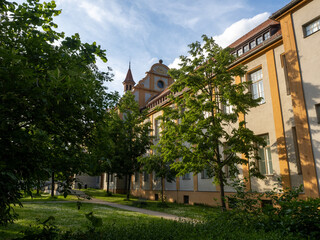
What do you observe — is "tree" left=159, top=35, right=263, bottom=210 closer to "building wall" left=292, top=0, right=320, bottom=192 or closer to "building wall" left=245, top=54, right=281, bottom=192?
"building wall" left=245, top=54, right=281, bottom=192

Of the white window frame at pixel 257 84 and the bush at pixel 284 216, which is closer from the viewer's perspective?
the bush at pixel 284 216

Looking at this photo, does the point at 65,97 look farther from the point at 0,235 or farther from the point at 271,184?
the point at 271,184

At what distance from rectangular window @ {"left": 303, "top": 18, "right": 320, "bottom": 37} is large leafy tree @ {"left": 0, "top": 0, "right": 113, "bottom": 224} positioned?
1224cm

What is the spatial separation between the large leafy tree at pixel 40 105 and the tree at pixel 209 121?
8.76m

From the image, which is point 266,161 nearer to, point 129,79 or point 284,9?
point 284,9

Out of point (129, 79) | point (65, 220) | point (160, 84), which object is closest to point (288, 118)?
point (65, 220)

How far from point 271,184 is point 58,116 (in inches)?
539

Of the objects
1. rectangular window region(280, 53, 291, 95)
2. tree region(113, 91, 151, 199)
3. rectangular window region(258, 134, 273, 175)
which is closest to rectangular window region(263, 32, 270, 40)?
rectangular window region(280, 53, 291, 95)

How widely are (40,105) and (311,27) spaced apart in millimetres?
14283

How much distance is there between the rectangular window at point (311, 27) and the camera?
12.6m

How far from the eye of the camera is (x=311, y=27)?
1289 cm

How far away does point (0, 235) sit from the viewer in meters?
7.46

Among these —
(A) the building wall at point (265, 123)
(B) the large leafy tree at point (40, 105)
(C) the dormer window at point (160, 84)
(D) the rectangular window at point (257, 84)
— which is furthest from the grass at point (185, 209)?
(C) the dormer window at point (160, 84)

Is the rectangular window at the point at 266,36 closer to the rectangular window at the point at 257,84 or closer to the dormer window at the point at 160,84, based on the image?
the rectangular window at the point at 257,84
